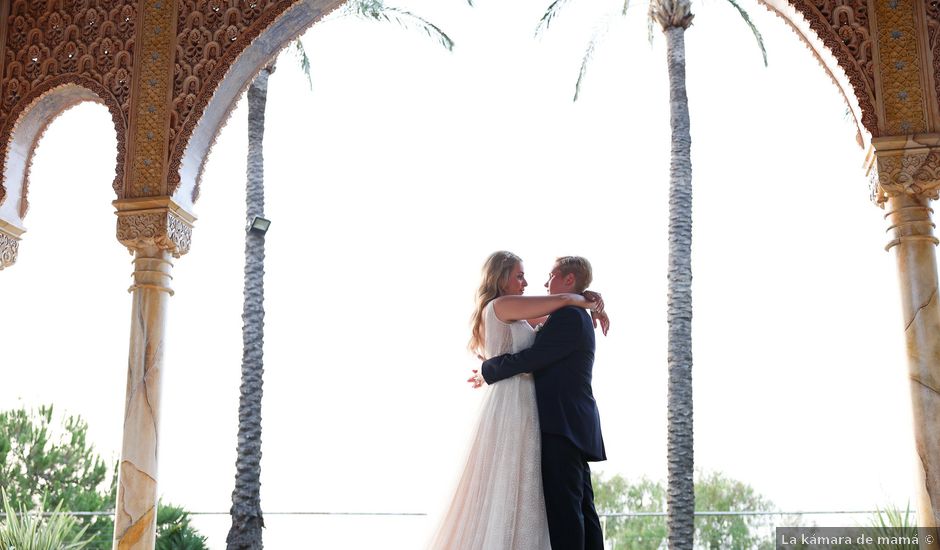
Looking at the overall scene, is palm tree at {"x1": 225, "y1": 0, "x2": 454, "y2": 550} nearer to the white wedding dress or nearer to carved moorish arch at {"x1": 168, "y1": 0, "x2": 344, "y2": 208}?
carved moorish arch at {"x1": 168, "y1": 0, "x2": 344, "y2": 208}

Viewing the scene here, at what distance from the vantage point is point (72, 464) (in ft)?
48.4

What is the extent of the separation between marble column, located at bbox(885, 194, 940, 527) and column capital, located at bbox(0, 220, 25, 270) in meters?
6.09

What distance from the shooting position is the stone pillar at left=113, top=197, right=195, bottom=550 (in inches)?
227

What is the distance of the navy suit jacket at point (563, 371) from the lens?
13.9 feet

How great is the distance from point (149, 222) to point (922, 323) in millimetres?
4905

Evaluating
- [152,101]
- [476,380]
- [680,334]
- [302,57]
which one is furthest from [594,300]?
[302,57]

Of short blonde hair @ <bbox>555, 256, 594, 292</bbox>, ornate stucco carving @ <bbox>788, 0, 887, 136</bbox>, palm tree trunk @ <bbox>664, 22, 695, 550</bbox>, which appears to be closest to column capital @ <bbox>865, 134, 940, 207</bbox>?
ornate stucco carving @ <bbox>788, 0, 887, 136</bbox>

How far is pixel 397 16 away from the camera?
12.3m

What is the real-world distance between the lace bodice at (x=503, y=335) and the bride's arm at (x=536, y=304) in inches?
3.3

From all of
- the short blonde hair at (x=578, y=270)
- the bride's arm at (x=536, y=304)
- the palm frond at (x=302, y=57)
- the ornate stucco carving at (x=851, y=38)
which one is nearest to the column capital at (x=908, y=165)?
the ornate stucco carving at (x=851, y=38)

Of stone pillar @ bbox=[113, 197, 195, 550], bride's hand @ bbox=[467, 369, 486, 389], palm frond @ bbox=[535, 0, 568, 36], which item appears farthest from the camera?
palm frond @ bbox=[535, 0, 568, 36]

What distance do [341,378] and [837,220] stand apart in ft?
36.7

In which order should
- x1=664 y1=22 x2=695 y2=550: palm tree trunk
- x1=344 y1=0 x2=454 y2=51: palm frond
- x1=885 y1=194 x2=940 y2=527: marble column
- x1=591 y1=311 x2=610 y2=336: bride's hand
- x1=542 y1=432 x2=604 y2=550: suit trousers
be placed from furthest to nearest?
x1=344 y1=0 x2=454 y2=51: palm frond
x1=664 y1=22 x2=695 y2=550: palm tree trunk
x1=885 y1=194 x2=940 y2=527: marble column
x1=591 y1=311 x2=610 y2=336: bride's hand
x1=542 y1=432 x2=604 y2=550: suit trousers

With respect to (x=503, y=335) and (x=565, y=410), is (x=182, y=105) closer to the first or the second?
(x=503, y=335)
